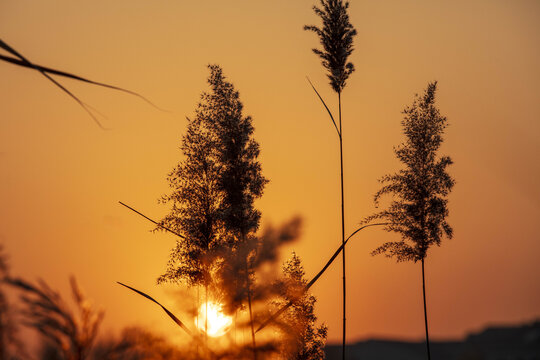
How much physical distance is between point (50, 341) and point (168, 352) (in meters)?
0.29

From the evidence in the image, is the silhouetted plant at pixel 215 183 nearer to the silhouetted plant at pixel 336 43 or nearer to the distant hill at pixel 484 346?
the silhouetted plant at pixel 336 43

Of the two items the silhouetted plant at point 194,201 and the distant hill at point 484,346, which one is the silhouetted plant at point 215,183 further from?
the distant hill at point 484,346

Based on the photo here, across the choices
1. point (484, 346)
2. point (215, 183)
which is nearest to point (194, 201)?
point (215, 183)

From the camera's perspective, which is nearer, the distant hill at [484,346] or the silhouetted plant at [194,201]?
the silhouetted plant at [194,201]

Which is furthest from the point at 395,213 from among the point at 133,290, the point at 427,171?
the point at 133,290

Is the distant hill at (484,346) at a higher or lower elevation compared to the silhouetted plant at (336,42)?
higher

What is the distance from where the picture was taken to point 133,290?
308 cm

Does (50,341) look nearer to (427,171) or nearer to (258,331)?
(258,331)

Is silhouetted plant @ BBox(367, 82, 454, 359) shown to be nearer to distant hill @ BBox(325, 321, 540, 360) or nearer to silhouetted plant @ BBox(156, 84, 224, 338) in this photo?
silhouetted plant @ BBox(156, 84, 224, 338)

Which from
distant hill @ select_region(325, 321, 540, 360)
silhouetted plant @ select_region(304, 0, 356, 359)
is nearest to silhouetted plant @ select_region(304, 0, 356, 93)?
silhouetted plant @ select_region(304, 0, 356, 359)

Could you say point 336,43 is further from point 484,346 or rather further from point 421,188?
point 484,346

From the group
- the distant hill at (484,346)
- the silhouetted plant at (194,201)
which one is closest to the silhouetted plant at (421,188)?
the silhouetted plant at (194,201)

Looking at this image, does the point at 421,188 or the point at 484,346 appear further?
the point at 484,346

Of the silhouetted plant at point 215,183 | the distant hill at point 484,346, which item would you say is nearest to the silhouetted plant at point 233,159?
the silhouetted plant at point 215,183
